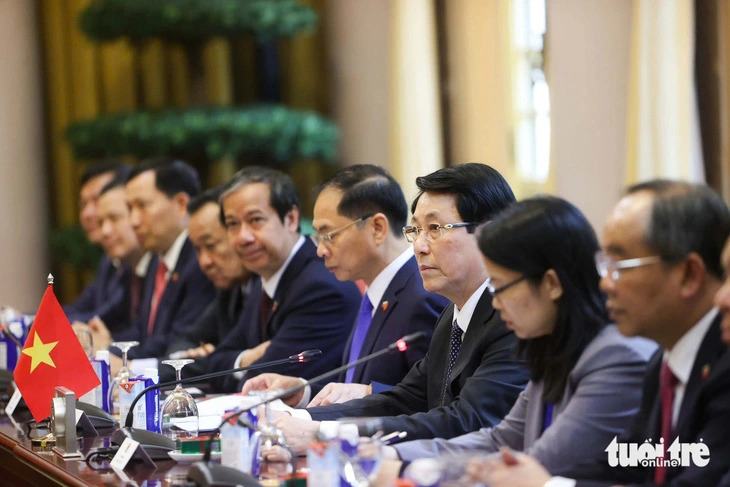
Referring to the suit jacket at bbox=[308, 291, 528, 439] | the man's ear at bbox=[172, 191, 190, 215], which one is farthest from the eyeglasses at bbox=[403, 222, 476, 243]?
the man's ear at bbox=[172, 191, 190, 215]

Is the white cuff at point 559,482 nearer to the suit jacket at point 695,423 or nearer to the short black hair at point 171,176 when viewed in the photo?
the suit jacket at point 695,423

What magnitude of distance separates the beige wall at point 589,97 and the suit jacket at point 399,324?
215 centimetres

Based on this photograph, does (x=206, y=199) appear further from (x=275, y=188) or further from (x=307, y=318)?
(x=307, y=318)

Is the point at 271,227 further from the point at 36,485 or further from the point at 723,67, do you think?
the point at 723,67

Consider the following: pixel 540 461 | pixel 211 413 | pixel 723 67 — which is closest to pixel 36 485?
pixel 211 413

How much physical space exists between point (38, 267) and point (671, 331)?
7682 mm

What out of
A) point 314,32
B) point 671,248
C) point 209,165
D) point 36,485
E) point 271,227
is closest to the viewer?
point 671,248

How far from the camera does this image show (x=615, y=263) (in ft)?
7.05

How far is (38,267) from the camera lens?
9039 mm

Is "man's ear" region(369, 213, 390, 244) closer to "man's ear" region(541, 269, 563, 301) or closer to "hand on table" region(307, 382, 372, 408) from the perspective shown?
"hand on table" region(307, 382, 372, 408)

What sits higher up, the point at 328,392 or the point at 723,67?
the point at 723,67

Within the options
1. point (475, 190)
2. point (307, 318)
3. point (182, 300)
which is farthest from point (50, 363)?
point (182, 300)

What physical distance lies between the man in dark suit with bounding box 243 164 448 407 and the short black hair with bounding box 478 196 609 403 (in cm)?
114

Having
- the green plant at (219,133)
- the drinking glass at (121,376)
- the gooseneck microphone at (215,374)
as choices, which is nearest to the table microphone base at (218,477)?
the gooseneck microphone at (215,374)
